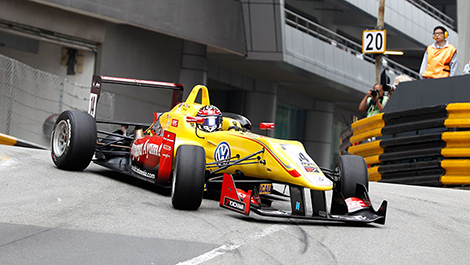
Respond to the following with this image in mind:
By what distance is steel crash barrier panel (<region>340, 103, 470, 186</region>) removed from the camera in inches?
529

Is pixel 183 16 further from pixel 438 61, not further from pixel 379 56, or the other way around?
pixel 438 61

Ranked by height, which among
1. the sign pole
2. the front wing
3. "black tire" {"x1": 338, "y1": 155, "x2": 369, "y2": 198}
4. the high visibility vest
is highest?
the sign pole

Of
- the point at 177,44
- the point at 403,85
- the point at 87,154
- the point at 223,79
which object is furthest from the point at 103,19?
the point at 87,154

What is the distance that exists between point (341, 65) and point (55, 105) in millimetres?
14923

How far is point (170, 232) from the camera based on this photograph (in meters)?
6.80

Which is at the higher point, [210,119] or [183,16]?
[183,16]

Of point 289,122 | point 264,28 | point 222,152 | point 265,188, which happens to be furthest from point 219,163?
point 289,122

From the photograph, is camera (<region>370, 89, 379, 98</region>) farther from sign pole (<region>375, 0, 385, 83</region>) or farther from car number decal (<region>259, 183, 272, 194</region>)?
car number decal (<region>259, 183, 272, 194</region>)

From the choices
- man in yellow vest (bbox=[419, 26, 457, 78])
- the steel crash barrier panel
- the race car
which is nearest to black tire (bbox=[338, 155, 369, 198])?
the race car

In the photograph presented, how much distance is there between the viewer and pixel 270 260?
6.00 meters

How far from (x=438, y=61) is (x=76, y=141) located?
7.67 meters

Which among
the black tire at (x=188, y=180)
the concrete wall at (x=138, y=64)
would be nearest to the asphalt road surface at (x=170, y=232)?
the black tire at (x=188, y=180)

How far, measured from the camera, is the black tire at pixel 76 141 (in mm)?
10320

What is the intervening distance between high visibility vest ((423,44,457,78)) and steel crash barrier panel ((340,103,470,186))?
40.8 inches
